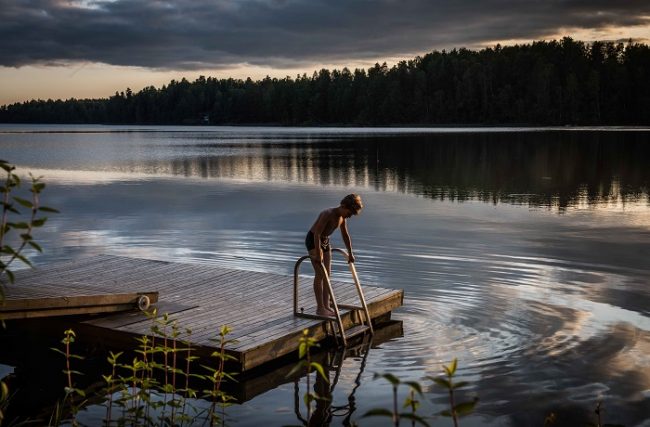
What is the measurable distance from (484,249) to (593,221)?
6.30 meters

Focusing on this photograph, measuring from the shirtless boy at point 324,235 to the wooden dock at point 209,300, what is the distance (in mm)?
378

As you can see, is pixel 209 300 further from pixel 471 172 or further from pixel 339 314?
pixel 471 172

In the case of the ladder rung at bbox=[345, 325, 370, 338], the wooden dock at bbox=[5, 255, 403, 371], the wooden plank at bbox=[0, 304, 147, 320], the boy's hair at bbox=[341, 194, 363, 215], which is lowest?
the ladder rung at bbox=[345, 325, 370, 338]

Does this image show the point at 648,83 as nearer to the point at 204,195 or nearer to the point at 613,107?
the point at 613,107

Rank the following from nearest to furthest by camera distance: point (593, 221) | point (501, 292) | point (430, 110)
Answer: point (501, 292), point (593, 221), point (430, 110)

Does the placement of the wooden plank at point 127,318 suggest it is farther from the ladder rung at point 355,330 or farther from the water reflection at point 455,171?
the water reflection at point 455,171

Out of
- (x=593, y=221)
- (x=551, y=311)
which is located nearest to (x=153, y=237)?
Result: (x=551, y=311)

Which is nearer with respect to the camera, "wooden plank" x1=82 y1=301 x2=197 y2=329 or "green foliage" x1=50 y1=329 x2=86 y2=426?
"green foliage" x1=50 y1=329 x2=86 y2=426

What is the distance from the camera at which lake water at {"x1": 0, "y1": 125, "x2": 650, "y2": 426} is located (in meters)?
8.20

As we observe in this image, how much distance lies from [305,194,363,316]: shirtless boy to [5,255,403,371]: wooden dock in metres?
0.38

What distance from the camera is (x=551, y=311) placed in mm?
11016

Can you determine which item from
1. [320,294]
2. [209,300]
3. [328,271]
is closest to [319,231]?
[328,271]

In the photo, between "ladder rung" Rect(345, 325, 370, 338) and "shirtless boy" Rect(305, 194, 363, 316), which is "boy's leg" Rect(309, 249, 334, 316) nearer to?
"shirtless boy" Rect(305, 194, 363, 316)

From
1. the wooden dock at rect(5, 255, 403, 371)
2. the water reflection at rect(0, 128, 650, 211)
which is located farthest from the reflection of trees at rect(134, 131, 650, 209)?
the wooden dock at rect(5, 255, 403, 371)
